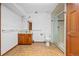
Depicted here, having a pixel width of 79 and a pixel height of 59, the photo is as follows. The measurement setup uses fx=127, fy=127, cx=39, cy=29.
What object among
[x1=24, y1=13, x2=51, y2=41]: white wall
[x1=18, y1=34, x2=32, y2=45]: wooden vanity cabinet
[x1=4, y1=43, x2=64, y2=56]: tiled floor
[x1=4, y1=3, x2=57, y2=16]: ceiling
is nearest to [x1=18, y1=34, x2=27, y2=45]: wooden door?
[x1=18, y1=34, x2=32, y2=45]: wooden vanity cabinet

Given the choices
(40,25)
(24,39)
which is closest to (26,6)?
(24,39)

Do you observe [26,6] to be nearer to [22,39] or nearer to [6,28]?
[6,28]

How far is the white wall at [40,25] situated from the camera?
303 inches

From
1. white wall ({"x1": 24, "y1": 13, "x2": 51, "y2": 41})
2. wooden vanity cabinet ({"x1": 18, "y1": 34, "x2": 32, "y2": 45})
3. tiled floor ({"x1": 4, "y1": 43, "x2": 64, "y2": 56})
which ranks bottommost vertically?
tiled floor ({"x1": 4, "y1": 43, "x2": 64, "y2": 56})

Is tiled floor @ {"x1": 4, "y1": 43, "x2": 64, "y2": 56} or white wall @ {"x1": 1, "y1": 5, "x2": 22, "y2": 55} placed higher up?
white wall @ {"x1": 1, "y1": 5, "x2": 22, "y2": 55}

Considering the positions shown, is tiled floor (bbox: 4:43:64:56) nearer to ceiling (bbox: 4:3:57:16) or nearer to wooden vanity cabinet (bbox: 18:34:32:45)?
wooden vanity cabinet (bbox: 18:34:32:45)

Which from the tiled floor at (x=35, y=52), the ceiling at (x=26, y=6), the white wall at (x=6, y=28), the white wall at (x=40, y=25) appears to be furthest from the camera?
the white wall at (x=40, y=25)

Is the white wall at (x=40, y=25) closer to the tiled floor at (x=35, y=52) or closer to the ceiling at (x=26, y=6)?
the ceiling at (x=26, y=6)

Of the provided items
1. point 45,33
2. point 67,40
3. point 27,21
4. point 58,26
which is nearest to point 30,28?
point 27,21

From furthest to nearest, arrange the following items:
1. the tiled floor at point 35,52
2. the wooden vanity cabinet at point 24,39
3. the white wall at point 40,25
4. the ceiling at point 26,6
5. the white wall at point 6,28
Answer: the white wall at point 40,25, the wooden vanity cabinet at point 24,39, the ceiling at point 26,6, the tiled floor at point 35,52, the white wall at point 6,28

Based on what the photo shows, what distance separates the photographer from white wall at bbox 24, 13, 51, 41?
768cm

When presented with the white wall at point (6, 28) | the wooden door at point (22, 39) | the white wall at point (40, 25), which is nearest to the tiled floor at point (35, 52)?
the white wall at point (6, 28)

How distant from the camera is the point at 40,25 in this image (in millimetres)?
7723

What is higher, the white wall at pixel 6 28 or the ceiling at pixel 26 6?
the ceiling at pixel 26 6
